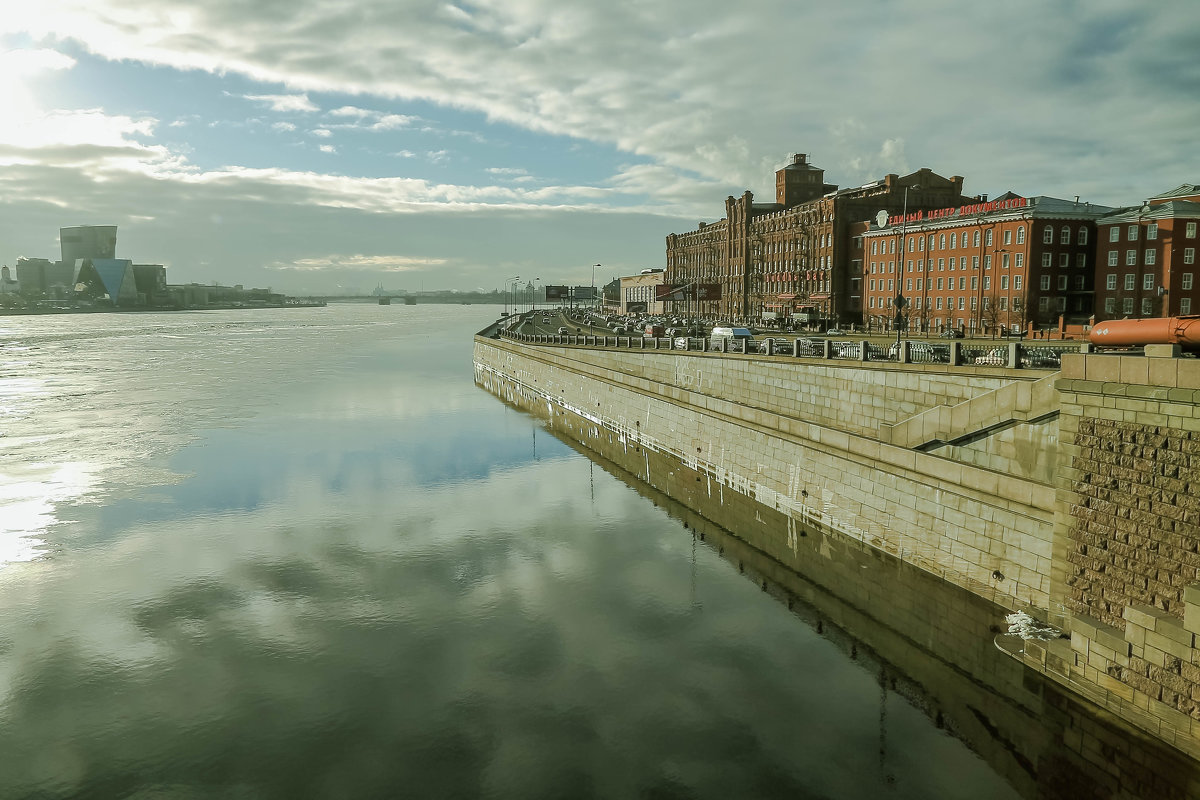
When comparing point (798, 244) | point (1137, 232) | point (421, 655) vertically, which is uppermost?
point (798, 244)

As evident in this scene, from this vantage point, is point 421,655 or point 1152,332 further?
point 421,655

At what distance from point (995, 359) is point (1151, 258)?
55.4m

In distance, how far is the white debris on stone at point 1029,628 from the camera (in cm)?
1759

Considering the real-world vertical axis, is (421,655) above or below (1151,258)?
below

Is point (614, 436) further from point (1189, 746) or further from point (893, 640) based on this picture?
point (1189, 746)

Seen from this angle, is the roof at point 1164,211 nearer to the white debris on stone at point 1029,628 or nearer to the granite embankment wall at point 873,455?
the granite embankment wall at point 873,455

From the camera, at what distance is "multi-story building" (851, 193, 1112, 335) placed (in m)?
67.5

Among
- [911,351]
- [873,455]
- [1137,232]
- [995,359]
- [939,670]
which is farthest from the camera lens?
[1137,232]

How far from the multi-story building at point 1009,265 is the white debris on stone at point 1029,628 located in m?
51.9

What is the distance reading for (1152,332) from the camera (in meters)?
17.7

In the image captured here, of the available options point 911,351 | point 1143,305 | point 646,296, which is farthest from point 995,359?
point 646,296

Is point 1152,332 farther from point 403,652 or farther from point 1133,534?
point 403,652

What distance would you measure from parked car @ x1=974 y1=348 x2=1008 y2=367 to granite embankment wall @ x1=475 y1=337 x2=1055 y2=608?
2.94ft

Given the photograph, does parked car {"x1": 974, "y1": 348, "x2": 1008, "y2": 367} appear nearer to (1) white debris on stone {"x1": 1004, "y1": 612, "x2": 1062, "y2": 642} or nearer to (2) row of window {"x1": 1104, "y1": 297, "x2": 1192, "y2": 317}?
(1) white debris on stone {"x1": 1004, "y1": 612, "x2": 1062, "y2": 642}
